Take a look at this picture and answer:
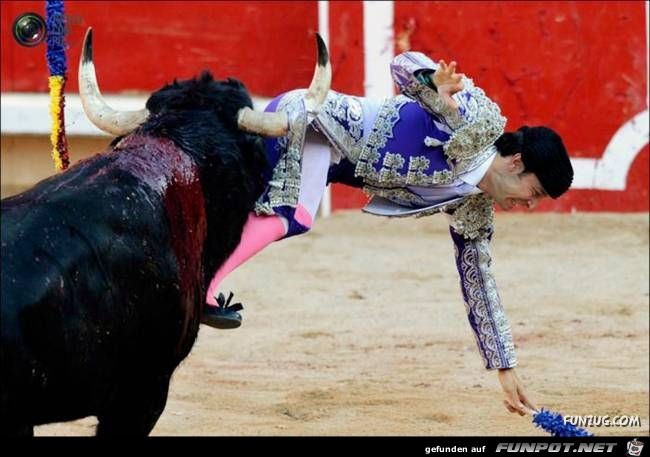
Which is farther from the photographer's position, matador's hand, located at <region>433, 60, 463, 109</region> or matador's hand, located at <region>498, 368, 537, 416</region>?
matador's hand, located at <region>498, 368, 537, 416</region>

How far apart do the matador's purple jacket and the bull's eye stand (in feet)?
2.66

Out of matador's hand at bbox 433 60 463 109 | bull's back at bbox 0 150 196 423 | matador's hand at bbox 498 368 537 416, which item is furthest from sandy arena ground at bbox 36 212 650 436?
bull's back at bbox 0 150 196 423

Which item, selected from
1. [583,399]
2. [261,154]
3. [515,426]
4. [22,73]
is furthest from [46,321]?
[22,73]

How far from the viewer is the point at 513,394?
14.1 feet

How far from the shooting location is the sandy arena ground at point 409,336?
5328 millimetres

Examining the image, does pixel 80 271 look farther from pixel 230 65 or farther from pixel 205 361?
pixel 230 65

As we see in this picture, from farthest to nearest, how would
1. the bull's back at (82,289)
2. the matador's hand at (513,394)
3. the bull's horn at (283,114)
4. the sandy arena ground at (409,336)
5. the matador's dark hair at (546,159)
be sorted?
the sandy arena ground at (409,336), the matador's hand at (513,394), the matador's dark hair at (546,159), the bull's horn at (283,114), the bull's back at (82,289)

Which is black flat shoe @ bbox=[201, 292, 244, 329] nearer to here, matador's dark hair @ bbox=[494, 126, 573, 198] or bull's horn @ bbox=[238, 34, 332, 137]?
bull's horn @ bbox=[238, 34, 332, 137]

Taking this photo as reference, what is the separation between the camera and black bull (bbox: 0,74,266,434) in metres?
3.18

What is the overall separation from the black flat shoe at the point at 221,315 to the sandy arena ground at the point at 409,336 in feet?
3.96

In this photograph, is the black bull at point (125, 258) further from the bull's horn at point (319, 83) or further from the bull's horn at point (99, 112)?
the bull's horn at point (319, 83)

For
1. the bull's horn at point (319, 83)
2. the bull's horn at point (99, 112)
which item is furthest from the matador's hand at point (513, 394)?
the bull's horn at point (99, 112)

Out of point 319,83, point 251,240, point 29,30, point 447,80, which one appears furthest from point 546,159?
point 29,30

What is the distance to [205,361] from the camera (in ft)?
20.0
